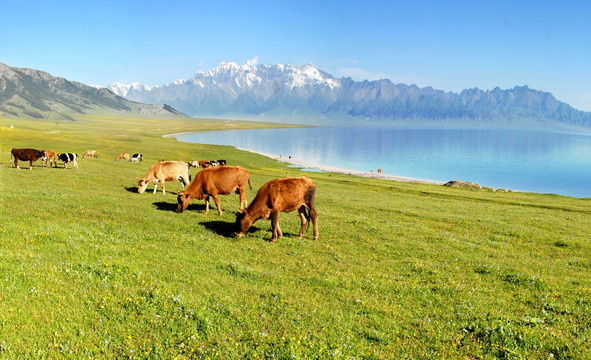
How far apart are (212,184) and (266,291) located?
12.2 m

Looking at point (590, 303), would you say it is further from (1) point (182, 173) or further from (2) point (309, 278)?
(1) point (182, 173)

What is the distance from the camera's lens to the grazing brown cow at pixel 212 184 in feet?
72.3

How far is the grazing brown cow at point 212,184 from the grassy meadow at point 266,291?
145 centimetres

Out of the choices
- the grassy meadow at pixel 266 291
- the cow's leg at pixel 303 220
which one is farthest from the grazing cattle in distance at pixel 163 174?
the cow's leg at pixel 303 220

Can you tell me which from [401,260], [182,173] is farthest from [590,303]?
[182,173]

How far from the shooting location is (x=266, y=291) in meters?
11.5

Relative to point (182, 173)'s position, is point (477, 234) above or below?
below

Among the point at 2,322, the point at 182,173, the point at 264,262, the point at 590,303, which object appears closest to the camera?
the point at 2,322

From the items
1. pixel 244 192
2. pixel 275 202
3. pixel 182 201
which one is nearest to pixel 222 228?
pixel 275 202

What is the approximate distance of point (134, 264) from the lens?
12.1 meters

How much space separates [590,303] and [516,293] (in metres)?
2.13

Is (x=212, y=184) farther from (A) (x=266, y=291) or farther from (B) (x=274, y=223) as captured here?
(A) (x=266, y=291)

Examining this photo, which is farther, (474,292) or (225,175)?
(225,175)

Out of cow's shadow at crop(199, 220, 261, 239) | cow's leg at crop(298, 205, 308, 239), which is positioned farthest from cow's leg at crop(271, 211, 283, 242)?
cow's shadow at crop(199, 220, 261, 239)
